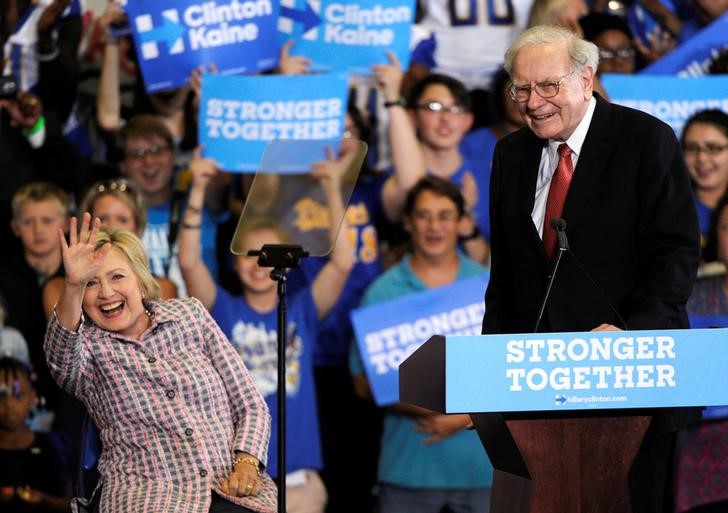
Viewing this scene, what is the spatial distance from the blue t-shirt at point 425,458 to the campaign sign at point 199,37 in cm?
131

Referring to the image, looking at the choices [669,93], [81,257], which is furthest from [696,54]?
[81,257]

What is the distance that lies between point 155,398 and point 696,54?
9.90 ft

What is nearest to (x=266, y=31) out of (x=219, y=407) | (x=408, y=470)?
(x=408, y=470)

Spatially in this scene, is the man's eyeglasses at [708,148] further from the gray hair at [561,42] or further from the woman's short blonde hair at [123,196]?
the gray hair at [561,42]

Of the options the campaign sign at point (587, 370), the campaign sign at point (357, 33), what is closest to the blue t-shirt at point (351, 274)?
the campaign sign at point (357, 33)

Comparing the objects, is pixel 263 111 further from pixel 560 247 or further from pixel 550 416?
pixel 550 416

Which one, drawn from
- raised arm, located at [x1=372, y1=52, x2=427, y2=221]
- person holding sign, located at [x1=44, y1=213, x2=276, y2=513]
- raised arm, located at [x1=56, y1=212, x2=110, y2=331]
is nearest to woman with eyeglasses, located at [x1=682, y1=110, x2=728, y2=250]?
raised arm, located at [x1=372, y1=52, x2=427, y2=221]

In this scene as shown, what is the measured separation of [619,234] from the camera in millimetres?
2838

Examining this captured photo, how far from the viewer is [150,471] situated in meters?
3.16

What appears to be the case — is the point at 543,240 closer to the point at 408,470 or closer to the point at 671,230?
the point at 671,230

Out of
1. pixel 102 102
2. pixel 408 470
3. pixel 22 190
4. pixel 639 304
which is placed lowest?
pixel 408 470

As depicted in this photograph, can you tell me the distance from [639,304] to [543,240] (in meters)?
0.29

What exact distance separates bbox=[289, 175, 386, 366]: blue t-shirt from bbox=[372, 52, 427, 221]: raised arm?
0.08 m

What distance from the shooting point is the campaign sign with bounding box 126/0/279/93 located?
509 centimetres
